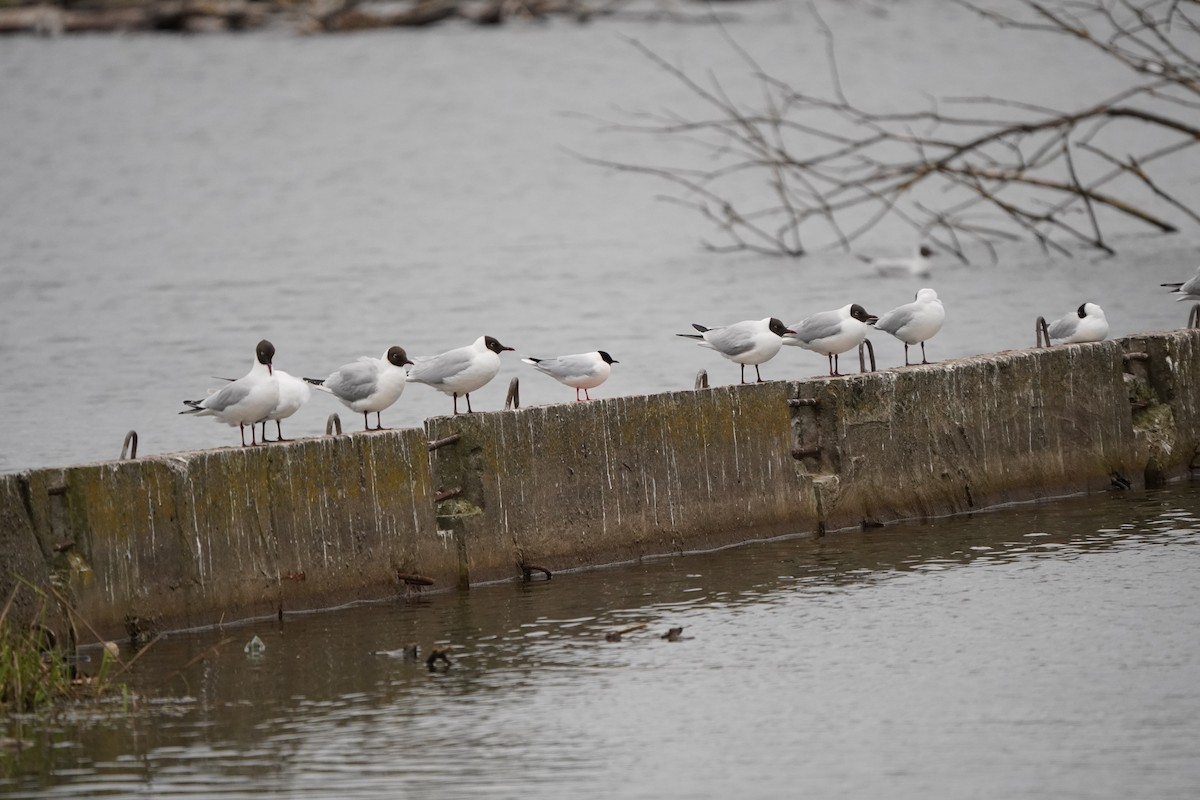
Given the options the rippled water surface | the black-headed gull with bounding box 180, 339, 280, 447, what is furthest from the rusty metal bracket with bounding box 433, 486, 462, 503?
the black-headed gull with bounding box 180, 339, 280, 447

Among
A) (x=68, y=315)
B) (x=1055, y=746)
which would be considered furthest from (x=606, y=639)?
(x=68, y=315)

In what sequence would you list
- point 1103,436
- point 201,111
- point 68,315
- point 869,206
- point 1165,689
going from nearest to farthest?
point 1165,689 → point 1103,436 → point 68,315 → point 869,206 → point 201,111

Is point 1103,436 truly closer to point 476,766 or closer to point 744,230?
point 476,766

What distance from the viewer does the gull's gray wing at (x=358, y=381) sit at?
10867 millimetres

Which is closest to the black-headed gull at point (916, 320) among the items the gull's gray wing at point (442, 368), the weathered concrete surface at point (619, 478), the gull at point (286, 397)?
the weathered concrete surface at point (619, 478)

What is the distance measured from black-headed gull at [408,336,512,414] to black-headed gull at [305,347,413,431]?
0.79 ft

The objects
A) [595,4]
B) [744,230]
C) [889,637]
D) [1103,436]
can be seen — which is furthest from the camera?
[595,4]

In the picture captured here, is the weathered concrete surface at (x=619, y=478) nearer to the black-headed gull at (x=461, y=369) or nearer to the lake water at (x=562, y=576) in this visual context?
the lake water at (x=562, y=576)

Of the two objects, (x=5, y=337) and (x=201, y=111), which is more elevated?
(x=201, y=111)

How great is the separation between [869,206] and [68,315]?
862 inches

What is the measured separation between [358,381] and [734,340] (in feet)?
9.17

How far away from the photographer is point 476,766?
301 inches

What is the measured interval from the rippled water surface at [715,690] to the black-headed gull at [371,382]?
4.22 feet

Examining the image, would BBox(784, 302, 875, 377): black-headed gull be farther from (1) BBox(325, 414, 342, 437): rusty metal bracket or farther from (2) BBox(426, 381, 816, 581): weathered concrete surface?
(1) BBox(325, 414, 342, 437): rusty metal bracket
